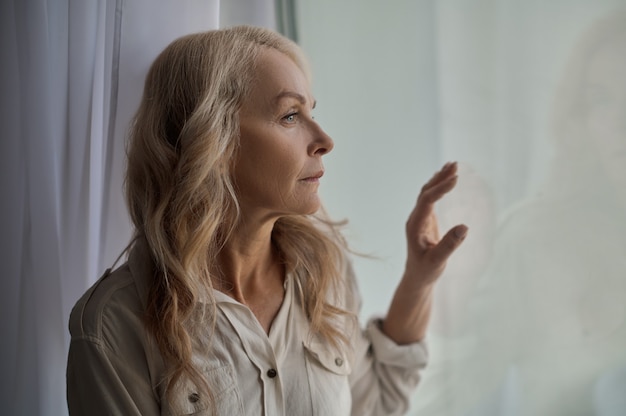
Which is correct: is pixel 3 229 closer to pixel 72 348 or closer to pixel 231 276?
pixel 72 348

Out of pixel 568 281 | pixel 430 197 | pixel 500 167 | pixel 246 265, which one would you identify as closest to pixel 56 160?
pixel 246 265

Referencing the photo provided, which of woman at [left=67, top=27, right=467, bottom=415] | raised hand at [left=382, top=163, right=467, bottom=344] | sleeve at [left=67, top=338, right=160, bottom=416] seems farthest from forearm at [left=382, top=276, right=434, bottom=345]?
sleeve at [left=67, top=338, right=160, bottom=416]

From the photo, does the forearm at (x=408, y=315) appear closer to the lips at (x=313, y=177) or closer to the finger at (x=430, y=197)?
the finger at (x=430, y=197)

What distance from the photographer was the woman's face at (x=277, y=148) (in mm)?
918

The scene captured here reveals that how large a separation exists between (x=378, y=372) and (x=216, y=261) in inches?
15.7

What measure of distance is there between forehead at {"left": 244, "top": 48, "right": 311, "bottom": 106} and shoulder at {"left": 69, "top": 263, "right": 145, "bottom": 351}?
336 mm

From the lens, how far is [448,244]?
1.06 metres

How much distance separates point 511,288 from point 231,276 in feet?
1.89

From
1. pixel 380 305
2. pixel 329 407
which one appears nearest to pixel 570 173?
pixel 380 305

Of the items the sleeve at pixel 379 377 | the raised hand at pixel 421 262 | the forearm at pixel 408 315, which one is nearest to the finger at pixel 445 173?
the raised hand at pixel 421 262

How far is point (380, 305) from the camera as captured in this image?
1.37 m

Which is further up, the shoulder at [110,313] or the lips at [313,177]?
the lips at [313,177]

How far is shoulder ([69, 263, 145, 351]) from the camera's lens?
0.84m

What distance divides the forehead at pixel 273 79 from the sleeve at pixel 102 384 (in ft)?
1.40
